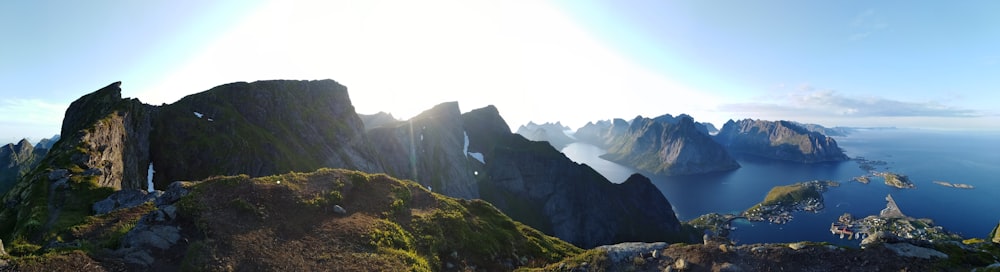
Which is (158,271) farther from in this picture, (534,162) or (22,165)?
(22,165)

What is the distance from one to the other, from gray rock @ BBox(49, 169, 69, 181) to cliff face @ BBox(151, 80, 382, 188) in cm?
3056

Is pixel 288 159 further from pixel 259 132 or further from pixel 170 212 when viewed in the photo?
pixel 170 212

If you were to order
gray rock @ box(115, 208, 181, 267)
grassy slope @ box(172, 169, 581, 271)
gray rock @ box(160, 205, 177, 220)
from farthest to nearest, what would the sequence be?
gray rock @ box(160, 205, 177, 220) < grassy slope @ box(172, 169, 581, 271) < gray rock @ box(115, 208, 181, 267)

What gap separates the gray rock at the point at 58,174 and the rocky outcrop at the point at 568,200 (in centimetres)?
12714

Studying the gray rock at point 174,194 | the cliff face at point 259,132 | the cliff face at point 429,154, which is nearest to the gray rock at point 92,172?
the gray rock at point 174,194

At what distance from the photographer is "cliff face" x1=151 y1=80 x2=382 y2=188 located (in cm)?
6531

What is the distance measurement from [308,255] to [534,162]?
499 feet

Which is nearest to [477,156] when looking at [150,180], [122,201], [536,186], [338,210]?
[536,186]

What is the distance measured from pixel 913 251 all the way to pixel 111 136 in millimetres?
78159

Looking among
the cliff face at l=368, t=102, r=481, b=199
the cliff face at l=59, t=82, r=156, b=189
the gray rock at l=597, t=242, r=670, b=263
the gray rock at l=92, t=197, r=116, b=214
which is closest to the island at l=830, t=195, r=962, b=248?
the cliff face at l=368, t=102, r=481, b=199

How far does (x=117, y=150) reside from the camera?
45750 mm

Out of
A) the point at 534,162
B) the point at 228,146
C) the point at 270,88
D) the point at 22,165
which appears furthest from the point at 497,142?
the point at 22,165

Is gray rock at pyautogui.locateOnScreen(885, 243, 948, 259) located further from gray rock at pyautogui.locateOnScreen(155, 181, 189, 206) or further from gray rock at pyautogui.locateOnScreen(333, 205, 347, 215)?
gray rock at pyautogui.locateOnScreen(155, 181, 189, 206)

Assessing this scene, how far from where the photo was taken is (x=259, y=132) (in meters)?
80.3
